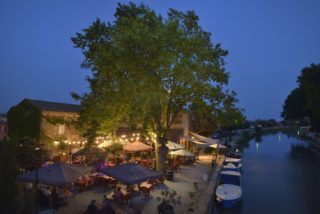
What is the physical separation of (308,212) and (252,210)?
12.7ft

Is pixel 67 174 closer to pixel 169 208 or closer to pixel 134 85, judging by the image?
pixel 169 208

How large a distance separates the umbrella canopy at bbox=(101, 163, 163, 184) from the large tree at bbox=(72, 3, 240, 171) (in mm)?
5383

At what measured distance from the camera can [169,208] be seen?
12688 mm

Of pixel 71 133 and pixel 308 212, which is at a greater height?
pixel 71 133

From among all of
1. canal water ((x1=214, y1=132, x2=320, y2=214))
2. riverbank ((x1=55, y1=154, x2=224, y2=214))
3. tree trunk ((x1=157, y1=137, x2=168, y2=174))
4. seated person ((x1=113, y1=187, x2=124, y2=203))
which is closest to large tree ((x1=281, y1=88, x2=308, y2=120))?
canal water ((x1=214, y1=132, x2=320, y2=214))

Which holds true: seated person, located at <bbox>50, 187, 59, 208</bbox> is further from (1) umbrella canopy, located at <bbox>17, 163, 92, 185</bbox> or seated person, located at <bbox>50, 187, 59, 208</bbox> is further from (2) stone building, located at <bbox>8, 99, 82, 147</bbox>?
(2) stone building, located at <bbox>8, 99, 82, 147</bbox>

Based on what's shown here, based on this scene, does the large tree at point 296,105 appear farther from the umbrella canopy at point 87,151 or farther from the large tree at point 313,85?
the umbrella canopy at point 87,151

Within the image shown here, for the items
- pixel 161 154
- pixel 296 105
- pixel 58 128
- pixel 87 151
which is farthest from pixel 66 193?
pixel 296 105

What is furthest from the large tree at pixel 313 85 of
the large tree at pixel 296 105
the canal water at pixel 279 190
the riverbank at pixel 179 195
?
the large tree at pixel 296 105

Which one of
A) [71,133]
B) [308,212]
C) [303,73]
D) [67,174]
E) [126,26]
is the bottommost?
[308,212]

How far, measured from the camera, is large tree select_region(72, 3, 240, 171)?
19.6 metres

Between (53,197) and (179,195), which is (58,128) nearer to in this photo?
(53,197)

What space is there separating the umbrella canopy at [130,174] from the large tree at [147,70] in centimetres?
538

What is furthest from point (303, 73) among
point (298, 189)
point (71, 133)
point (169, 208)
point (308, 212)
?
point (169, 208)
